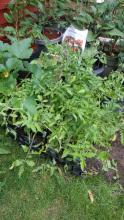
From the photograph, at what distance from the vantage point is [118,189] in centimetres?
279

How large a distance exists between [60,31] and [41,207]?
2.09 meters

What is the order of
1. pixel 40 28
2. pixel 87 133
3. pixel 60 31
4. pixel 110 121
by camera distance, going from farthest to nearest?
pixel 60 31, pixel 40 28, pixel 110 121, pixel 87 133

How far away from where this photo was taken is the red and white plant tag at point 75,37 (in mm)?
3609

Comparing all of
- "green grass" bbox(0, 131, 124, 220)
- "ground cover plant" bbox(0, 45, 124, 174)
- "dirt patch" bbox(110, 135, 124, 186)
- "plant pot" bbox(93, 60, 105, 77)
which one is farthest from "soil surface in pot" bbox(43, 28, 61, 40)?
"green grass" bbox(0, 131, 124, 220)

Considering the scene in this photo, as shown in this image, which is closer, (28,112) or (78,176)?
(28,112)

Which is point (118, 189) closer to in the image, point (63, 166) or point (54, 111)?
point (63, 166)

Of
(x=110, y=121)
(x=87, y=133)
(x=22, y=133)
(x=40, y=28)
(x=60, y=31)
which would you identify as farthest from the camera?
(x=60, y=31)

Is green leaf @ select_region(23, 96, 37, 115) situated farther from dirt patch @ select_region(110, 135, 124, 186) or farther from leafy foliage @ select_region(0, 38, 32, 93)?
dirt patch @ select_region(110, 135, 124, 186)

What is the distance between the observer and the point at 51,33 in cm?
402

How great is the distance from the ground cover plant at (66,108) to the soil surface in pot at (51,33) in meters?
1.15

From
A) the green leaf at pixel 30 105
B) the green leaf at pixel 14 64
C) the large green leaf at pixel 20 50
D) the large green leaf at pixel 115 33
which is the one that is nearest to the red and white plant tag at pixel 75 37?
the large green leaf at pixel 115 33

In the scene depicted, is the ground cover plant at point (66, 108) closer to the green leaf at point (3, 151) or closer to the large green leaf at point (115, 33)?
the green leaf at point (3, 151)

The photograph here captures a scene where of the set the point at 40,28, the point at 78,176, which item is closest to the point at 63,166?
the point at 78,176

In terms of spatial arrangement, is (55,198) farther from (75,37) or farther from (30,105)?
(75,37)
